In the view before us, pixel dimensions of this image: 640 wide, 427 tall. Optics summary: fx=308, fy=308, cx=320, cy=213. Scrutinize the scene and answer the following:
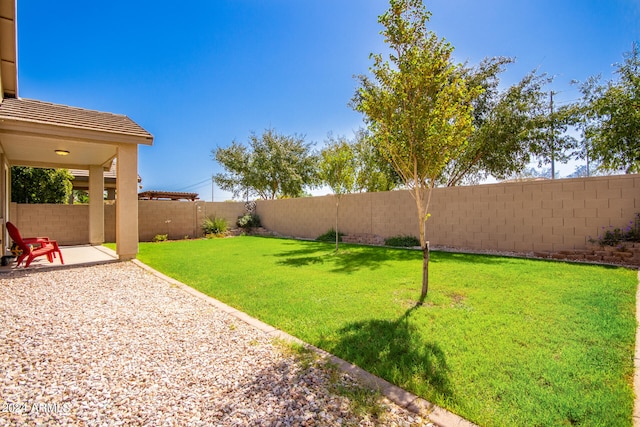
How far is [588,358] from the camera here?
9.46 ft

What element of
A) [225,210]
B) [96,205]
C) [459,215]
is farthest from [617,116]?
[96,205]

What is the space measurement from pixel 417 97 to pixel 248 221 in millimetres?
15987

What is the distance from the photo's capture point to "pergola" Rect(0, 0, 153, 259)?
7.37 metres

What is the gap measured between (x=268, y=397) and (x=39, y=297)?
17.4 feet

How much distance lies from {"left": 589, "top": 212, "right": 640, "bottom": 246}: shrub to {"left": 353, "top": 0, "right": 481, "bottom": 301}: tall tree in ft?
20.1

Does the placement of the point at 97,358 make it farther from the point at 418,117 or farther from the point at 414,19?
the point at 414,19

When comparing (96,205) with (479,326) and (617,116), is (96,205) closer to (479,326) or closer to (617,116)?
(479,326)

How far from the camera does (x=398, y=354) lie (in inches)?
120

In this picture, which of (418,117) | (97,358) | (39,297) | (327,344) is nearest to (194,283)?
(39,297)

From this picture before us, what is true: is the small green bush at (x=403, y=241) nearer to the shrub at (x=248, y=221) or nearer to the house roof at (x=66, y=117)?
the house roof at (x=66, y=117)

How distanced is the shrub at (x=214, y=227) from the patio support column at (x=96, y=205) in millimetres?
4942

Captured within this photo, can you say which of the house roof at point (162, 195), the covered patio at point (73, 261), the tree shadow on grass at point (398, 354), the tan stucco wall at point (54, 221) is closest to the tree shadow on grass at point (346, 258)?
the tree shadow on grass at point (398, 354)

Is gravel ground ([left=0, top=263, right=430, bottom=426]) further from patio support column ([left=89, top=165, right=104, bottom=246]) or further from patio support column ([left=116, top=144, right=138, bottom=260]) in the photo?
patio support column ([left=89, top=165, right=104, bottom=246])

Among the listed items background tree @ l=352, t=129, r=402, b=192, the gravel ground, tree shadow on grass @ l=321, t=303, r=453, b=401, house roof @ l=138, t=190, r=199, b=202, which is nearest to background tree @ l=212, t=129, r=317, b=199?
background tree @ l=352, t=129, r=402, b=192
